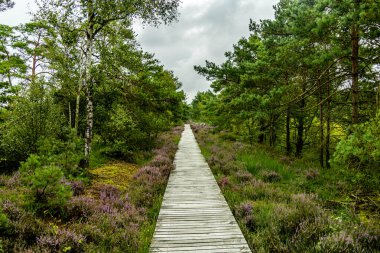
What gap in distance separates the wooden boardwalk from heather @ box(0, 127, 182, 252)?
32 centimetres

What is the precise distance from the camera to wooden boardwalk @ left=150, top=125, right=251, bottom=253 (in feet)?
15.3

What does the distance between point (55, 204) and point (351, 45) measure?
33.4 feet

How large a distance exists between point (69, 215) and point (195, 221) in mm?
2737

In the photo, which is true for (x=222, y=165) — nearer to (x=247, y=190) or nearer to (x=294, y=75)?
(x=247, y=190)

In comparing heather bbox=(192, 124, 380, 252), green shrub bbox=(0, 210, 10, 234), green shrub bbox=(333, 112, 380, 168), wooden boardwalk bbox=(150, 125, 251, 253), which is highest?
green shrub bbox=(333, 112, 380, 168)

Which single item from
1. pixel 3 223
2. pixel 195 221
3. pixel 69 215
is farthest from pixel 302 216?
pixel 3 223

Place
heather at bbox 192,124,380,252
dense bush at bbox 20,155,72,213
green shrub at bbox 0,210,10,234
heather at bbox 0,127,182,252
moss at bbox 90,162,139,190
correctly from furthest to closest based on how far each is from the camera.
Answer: moss at bbox 90,162,139,190, dense bush at bbox 20,155,72,213, heather at bbox 192,124,380,252, heather at bbox 0,127,182,252, green shrub at bbox 0,210,10,234

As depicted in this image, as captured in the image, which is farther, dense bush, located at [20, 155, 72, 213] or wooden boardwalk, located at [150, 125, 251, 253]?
dense bush, located at [20, 155, 72, 213]

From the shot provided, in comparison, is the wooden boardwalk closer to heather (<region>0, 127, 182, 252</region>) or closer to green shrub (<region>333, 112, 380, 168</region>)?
heather (<region>0, 127, 182, 252</region>)

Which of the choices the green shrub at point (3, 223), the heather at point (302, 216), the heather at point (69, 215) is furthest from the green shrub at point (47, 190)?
the heather at point (302, 216)

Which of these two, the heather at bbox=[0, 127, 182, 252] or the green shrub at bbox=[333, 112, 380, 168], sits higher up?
the green shrub at bbox=[333, 112, 380, 168]

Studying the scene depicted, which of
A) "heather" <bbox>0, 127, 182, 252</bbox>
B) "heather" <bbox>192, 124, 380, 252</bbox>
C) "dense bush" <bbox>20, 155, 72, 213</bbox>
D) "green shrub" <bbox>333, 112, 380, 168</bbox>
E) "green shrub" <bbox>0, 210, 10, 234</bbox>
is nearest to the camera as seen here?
"green shrub" <bbox>0, 210, 10, 234</bbox>

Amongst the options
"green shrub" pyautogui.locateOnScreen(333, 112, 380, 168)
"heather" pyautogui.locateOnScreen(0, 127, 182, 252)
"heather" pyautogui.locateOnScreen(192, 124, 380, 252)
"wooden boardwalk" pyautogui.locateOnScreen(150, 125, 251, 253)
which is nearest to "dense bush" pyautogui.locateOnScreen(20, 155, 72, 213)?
"heather" pyautogui.locateOnScreen(0, 127, 182, 252)

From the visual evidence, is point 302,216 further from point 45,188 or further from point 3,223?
point 3,223
